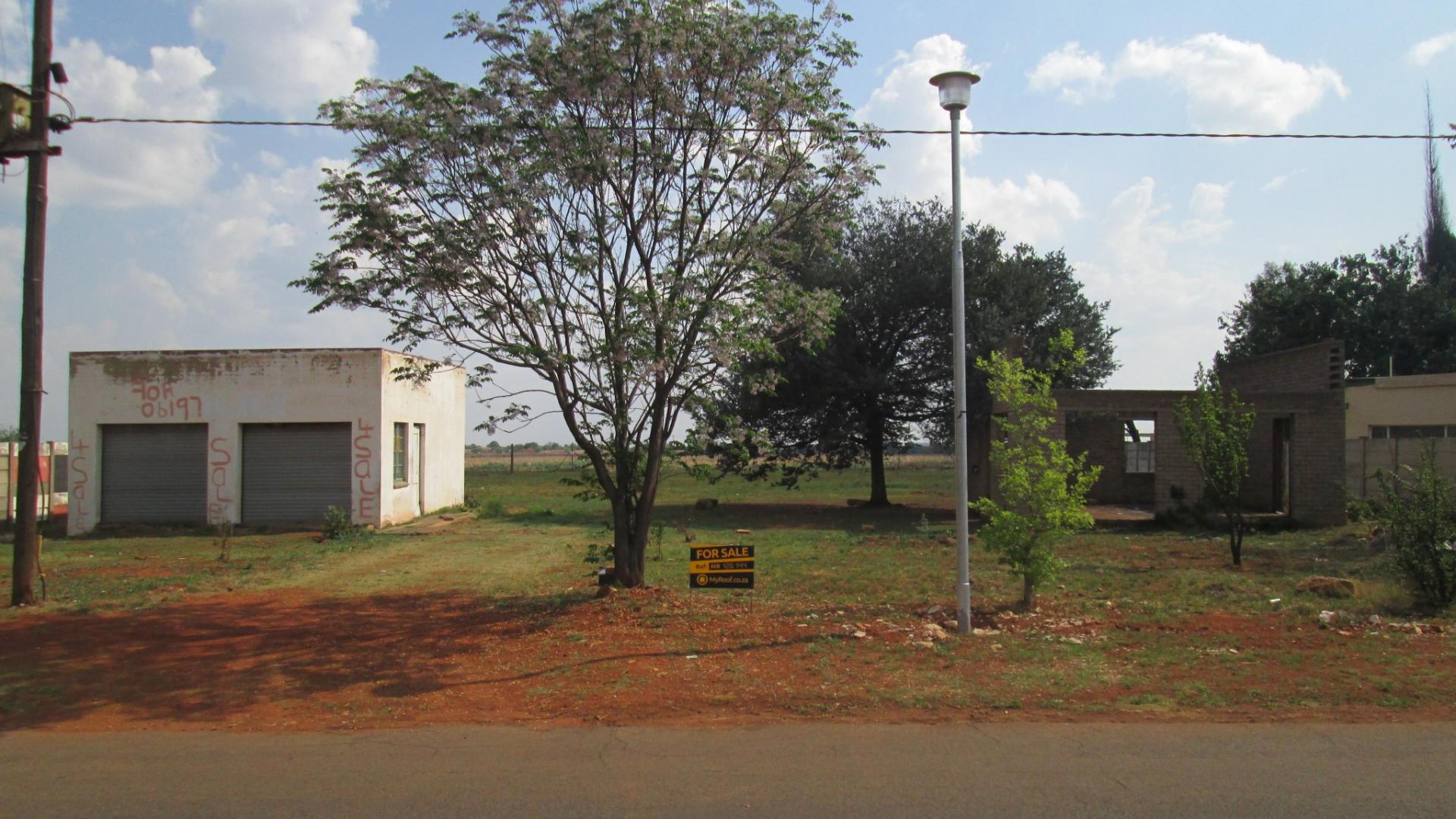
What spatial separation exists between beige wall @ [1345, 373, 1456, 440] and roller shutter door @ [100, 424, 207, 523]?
1163 inches

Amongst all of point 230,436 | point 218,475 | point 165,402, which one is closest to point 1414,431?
point 230,436

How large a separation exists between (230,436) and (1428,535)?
2211 cm

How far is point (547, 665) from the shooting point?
28.2 ft

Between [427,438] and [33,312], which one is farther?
[427,438]

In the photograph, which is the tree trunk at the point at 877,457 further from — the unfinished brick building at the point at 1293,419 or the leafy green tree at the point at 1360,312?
the leafy green tree at the point at 1360,312

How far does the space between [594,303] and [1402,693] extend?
28.3 feet

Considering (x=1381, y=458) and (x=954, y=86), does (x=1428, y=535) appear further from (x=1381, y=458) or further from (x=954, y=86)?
(x=1381, y=458)

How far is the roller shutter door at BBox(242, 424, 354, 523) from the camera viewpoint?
21719 mm

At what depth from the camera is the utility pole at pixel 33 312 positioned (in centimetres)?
1116

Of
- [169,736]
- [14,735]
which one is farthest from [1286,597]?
[14,735]

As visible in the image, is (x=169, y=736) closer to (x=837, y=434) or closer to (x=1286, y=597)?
(x=1286, y=597)

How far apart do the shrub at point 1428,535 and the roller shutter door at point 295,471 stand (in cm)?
1953

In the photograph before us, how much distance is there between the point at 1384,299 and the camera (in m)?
37.5

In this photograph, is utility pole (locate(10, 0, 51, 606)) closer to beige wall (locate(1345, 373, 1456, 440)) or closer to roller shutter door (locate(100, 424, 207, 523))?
roller shutter door (locate(100, 424, 207, 523))
